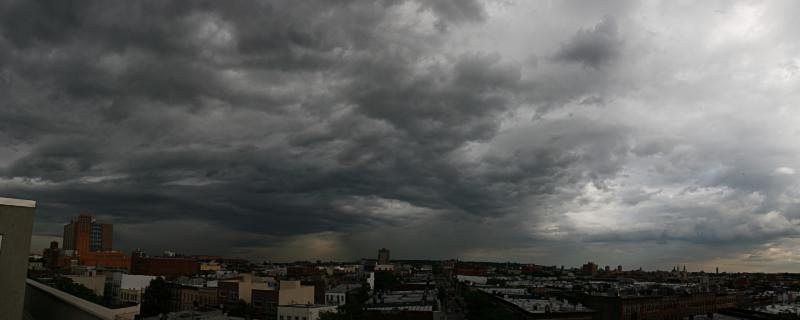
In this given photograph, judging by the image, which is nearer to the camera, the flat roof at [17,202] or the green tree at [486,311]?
the flat roof at [17,202]

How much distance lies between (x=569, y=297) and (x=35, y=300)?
4631 inches

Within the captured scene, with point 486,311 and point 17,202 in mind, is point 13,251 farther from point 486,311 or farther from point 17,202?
point 486,311

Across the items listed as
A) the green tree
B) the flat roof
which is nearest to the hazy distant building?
the flat roof

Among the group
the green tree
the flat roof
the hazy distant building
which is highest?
the flat roof

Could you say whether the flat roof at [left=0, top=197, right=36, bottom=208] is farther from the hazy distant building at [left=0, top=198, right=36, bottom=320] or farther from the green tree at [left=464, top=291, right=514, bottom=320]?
the green tree at [left=464, top=291, right=514, bottom=320]

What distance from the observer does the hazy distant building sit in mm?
20578

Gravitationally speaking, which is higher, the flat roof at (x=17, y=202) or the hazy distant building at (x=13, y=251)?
the flat roof at (x=17, y=202)

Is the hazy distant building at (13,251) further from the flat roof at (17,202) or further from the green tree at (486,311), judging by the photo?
the green tree at (486,311)

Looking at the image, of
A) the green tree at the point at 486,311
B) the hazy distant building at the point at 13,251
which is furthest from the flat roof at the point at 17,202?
the green tree at the point at 486,311

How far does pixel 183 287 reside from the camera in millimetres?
126125

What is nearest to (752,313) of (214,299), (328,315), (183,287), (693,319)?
(693,319)

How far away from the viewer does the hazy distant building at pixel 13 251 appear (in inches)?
810

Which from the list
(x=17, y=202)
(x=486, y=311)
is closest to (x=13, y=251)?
(x=17, y=202)

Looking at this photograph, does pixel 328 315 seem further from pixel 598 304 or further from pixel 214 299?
pixel 598 304
